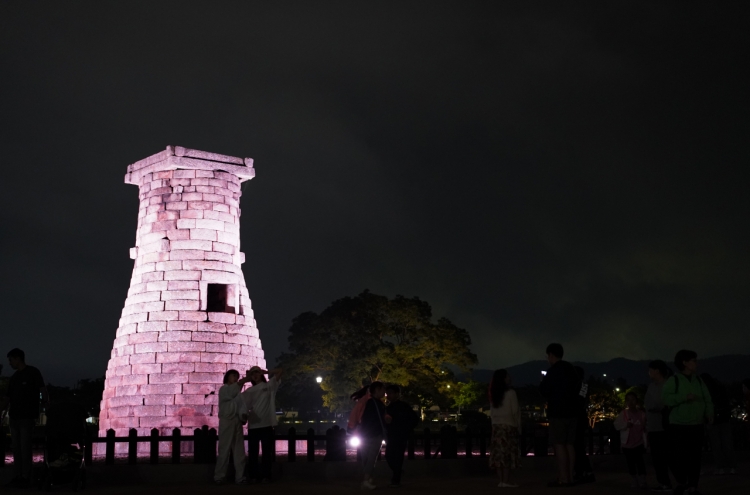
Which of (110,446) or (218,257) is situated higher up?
(218,257)

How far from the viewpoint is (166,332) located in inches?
937

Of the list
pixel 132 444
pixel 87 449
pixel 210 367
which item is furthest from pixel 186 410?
pixel 87 449

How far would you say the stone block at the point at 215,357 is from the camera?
23797 millimetres

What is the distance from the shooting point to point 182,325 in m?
23.9

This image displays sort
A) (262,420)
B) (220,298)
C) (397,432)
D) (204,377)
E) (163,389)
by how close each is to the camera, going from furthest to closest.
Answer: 1. (220,298)
2. (204,377)
3. (163,389)
4. (262,420)
5. (397,432)

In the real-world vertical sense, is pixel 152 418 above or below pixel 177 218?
below

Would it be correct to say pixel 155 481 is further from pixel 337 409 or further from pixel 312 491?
pixel 337 409

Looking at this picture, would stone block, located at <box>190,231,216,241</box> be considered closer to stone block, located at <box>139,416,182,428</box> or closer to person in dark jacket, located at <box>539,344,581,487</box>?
stone block, located at <box>139,416,182,428</box>

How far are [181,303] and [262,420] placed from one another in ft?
34.7

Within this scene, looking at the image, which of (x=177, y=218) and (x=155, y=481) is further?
(x=177, y=218)

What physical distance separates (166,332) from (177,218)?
3324mm

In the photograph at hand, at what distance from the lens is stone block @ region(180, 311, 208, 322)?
78.6 ft

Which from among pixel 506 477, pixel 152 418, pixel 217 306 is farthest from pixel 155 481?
pixel 217 306

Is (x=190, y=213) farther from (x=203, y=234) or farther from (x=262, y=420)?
(x=262, y=420)
